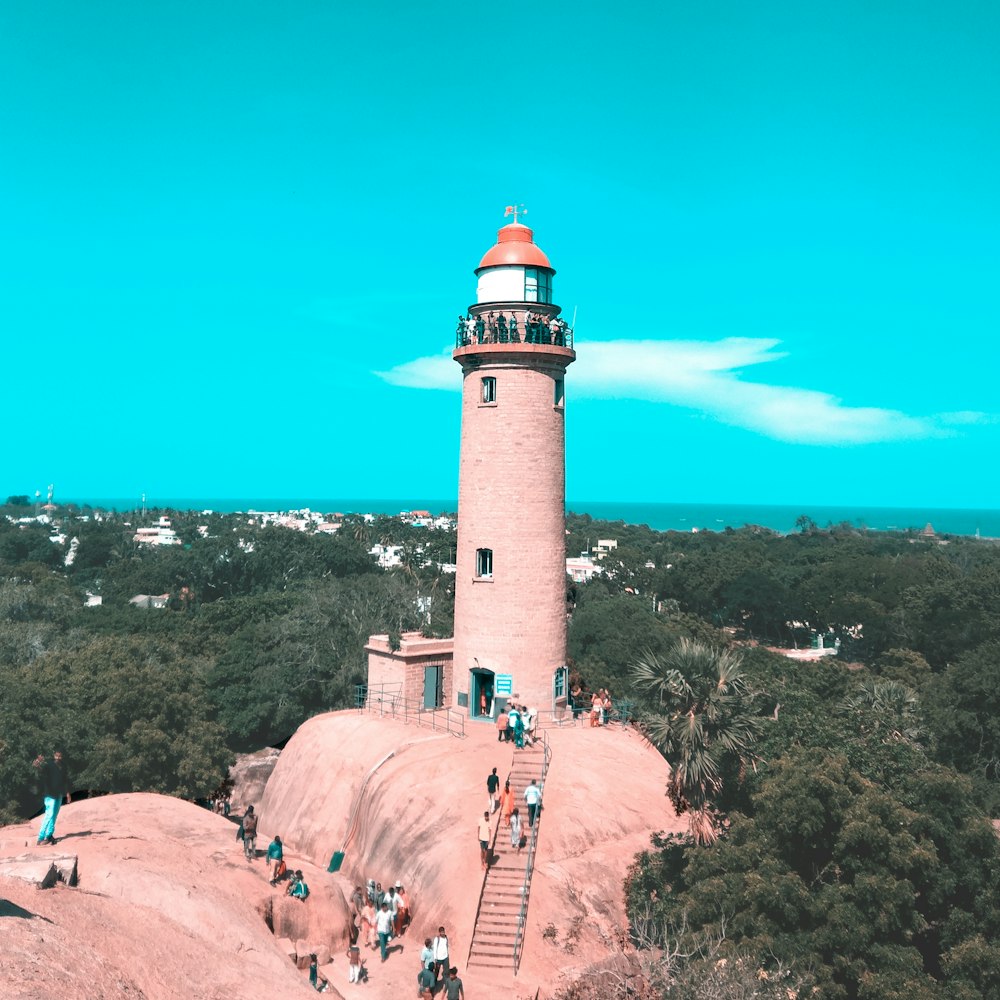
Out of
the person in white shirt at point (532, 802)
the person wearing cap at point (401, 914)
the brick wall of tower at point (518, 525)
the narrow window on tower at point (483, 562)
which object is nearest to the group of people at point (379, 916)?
the person wearing cap at point (401, 914)

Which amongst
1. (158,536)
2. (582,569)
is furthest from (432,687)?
(158,536)

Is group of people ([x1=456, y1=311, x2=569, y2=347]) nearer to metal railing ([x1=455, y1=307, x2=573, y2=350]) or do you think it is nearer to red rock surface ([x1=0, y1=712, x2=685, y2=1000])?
metal railing ([x1=455, y1=307, x2=573, y2=350])

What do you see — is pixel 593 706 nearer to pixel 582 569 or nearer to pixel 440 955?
pixel 440 955

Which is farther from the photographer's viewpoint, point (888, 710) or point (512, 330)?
point (888, 710)

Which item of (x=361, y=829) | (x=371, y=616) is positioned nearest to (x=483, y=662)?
(x=361, y=829)

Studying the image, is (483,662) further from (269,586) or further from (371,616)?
(269,586)

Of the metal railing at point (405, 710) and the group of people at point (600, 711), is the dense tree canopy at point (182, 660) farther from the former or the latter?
the group of people at point (600, 711)

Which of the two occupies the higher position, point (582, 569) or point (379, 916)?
point (582, 569)
